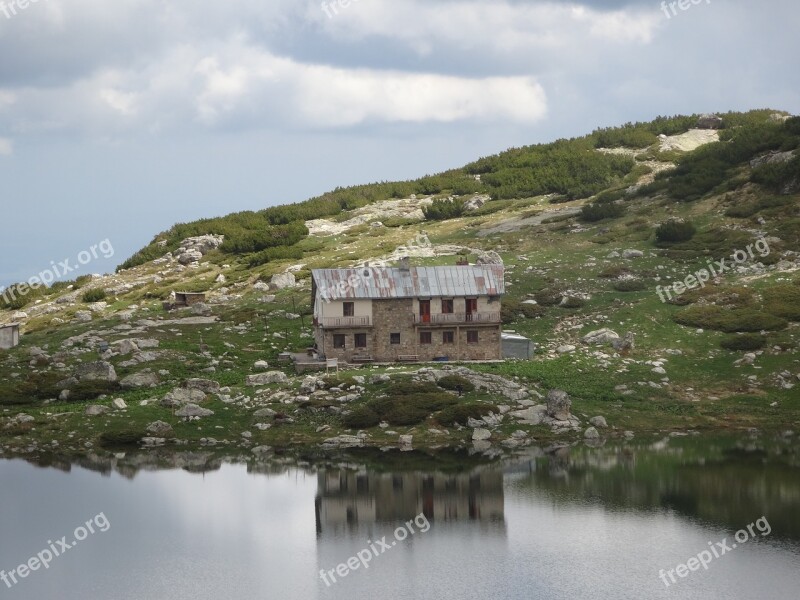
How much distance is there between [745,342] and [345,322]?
2646 cm

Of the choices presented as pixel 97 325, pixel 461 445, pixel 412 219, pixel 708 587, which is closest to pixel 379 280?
pixel 461 445

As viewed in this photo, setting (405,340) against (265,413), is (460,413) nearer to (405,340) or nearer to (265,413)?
(265,413)

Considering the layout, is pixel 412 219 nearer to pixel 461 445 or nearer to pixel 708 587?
pixel 461 445

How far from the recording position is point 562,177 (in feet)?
452

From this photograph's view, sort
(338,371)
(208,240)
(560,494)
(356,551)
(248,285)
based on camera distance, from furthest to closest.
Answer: (208,240), (248,285), (338,371), (560,494), (356,551)

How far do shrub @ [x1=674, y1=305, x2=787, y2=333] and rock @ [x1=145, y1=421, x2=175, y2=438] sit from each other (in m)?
36.4

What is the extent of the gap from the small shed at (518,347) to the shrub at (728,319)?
37.7 feet

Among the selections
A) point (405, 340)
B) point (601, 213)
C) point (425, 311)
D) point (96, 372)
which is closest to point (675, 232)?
point (601, 213)

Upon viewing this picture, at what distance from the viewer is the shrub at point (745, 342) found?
76.9m

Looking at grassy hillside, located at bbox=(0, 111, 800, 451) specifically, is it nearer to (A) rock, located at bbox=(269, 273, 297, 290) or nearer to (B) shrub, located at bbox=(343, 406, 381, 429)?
(B) shrub, located at bbox=(343, 406, 381, 429)

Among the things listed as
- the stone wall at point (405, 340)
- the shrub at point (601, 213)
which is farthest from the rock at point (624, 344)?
the shrub at point (601, 213)

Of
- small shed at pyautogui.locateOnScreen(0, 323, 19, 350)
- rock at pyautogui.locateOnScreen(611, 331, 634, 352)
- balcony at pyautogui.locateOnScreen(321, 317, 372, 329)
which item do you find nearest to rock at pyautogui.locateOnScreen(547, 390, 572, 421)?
rock at pyautogui.locateOnScreen(611, 331, 634, 352)

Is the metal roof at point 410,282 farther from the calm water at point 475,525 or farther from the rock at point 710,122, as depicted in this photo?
the rock at point 710,122

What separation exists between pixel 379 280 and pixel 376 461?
1885 cm
